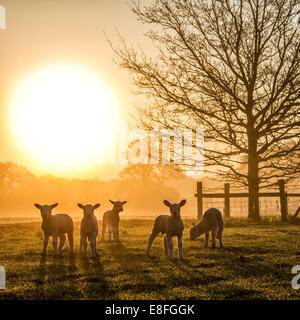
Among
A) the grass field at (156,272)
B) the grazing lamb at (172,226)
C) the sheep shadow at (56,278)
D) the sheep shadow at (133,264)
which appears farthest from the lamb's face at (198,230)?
the sheep shadow at (56,278)

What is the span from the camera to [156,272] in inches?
333

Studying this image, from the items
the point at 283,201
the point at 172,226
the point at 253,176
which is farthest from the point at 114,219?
the point at 283,201

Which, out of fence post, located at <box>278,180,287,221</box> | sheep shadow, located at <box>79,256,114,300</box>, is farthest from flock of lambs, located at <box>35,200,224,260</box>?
fence post, located at <box>278,180,287,221</box>

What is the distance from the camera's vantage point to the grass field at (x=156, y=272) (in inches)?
266

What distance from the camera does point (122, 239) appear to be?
14.9m

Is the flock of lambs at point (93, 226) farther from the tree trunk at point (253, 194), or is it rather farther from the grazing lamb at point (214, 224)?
the tree trunk at point (253, 194)

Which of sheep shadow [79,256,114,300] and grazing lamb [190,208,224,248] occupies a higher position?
grazing lamb [190,208,224,248]

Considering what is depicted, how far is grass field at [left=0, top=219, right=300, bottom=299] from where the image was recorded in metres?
6.75

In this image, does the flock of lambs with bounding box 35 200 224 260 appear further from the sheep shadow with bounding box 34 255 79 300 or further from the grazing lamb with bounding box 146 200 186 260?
the sheep shadow with bounding box 34 255 79 300

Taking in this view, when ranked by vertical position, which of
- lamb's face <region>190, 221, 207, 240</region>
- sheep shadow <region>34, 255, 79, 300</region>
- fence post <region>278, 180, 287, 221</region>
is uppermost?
fence post <region>278, 180, 287, 221</region>

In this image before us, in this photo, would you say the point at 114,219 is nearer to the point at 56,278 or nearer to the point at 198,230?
the point at 198,230

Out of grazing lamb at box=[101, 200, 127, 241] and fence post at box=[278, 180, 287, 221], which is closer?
grazing lamb at box=[101, 200, 127, 241]

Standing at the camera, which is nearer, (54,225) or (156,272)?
(156,272)
